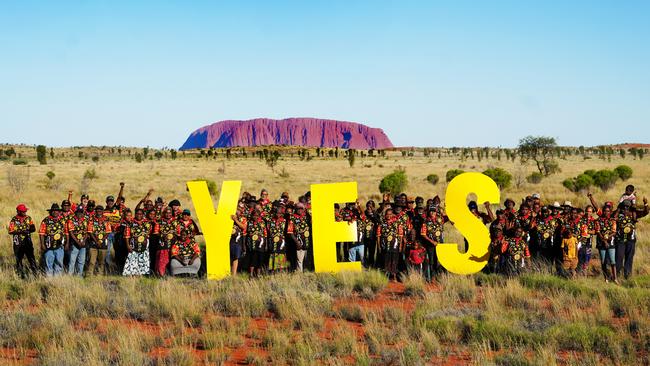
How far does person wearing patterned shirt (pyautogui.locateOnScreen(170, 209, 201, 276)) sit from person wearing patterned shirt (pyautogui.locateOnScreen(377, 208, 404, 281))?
11.8 feet

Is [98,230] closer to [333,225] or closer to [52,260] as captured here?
[52,260]

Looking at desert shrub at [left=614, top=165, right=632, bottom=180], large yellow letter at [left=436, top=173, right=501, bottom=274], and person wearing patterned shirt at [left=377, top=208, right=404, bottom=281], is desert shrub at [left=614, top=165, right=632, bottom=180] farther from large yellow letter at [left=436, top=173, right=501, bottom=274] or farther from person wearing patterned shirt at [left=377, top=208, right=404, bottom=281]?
person wearing patterned shirt at [left=377, top=208, right=404, bottom=281]

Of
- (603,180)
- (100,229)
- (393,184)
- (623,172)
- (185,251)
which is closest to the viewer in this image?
(185,251)

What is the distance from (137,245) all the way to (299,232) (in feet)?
10.4

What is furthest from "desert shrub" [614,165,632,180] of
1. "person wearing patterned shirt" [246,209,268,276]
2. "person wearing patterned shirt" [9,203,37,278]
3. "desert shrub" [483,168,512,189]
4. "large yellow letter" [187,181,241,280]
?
"person wearing patterned shirt" [9,203,37,278]

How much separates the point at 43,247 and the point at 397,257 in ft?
22.0

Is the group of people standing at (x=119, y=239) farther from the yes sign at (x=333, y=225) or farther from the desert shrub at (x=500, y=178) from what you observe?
the desert shrub at (x=500, y=178)

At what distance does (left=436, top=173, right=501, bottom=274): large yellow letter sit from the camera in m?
10.9

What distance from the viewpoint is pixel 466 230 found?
1092cm

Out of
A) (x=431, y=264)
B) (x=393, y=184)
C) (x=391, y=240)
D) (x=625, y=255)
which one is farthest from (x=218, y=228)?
(x=393, y=184)

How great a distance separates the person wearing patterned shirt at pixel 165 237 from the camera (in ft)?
35.1

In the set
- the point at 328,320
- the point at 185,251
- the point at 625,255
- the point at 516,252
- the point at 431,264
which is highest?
the point at 185,251

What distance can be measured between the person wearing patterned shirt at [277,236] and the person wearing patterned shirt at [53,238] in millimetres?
3832

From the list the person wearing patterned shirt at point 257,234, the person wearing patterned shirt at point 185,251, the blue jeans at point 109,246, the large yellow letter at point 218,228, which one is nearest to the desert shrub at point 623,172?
the person wearing patterned shirt at point 257,234
